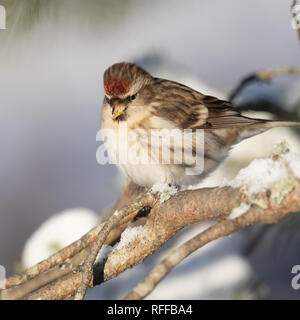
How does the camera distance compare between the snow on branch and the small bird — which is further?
the small bird

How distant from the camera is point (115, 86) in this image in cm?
93

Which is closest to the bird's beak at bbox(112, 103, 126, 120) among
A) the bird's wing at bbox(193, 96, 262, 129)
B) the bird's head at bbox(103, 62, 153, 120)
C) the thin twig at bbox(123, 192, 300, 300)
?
the bird's head at bbox(103, 62, 153, 120)

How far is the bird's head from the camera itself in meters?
0.92

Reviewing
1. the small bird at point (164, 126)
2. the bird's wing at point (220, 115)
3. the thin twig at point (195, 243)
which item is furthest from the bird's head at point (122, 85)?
the thin twig at point (195, 243)

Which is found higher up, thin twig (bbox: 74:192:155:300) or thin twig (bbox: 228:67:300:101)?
thin twig (bbox: 228:67:300:101)

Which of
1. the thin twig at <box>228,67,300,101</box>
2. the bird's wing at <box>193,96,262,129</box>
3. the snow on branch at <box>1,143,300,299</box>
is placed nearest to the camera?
the snow on branch at <box>1,143,300,299</box>

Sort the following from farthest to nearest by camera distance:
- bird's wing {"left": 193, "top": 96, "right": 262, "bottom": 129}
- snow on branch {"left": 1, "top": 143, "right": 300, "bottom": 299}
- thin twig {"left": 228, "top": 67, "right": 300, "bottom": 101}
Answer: bird's wing {"left": 193, "top": 96, "right": 262, "bottom": 129}, thin twig {"left": 228, "top": 67, "right": 300, "bottom": 101}, snow on branch {"left": 1, "top": 143, "right": 300, "bottom": 299}

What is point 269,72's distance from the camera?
87 centimetres

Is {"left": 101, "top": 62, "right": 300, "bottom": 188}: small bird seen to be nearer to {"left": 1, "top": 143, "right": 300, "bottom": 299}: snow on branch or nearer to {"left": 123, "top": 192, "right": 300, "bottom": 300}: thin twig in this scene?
{"left": 1, "top": 143, "right": 300, "bottom": 299}: snow on branch

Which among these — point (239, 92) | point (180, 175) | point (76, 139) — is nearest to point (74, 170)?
point (76, 139)

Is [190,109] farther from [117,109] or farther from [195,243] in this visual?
[195,243]
